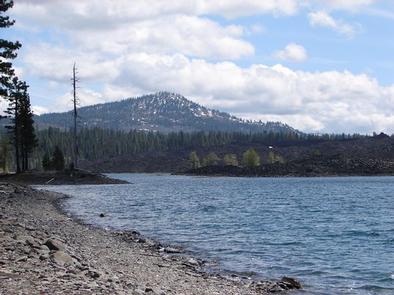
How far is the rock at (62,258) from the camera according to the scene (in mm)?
17925

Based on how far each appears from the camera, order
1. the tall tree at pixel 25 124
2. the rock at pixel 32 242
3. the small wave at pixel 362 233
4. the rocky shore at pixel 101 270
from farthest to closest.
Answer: the tall tree at pixel 25 124
the small wave at pixel 362 233
the rock at pixel 32 242
the rocky shore at pixel 101 270

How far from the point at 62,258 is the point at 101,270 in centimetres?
146

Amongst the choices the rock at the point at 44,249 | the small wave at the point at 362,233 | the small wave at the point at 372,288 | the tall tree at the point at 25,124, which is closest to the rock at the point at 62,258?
the rock at the point at 44,249

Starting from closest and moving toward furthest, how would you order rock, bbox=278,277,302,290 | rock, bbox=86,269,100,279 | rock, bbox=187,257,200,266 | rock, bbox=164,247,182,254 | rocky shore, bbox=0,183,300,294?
rocky shore, bbox=0,183,300,294, rock, bbox=86,269,100,279, rock, bbox=278,277,302,290, rock, bbox=187,257,200,266, rock, bbox=164,247,182,254

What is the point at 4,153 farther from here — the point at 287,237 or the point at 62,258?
the point at 62,258

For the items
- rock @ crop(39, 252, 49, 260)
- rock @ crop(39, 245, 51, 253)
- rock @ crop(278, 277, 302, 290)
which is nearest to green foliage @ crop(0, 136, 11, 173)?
rock @ crop(39, 245, 51, 253)

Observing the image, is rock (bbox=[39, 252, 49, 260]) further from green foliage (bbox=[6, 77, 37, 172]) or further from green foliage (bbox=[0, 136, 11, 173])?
green foliage (bbox=[0, 136, 11, 173])

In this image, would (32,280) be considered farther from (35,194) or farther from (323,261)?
(35,194)

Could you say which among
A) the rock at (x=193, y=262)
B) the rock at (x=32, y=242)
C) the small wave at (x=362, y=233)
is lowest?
the small wave at (x=362, y=233)

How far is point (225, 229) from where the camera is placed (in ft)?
133

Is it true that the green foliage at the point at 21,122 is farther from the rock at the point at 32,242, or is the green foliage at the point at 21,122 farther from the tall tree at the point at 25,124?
the rock at the point at 32,242

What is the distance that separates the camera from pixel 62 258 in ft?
60.4

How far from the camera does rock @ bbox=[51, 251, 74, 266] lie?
1792cm

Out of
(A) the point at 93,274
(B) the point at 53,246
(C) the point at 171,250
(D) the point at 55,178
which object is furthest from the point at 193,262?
(D) the point at 55,178
